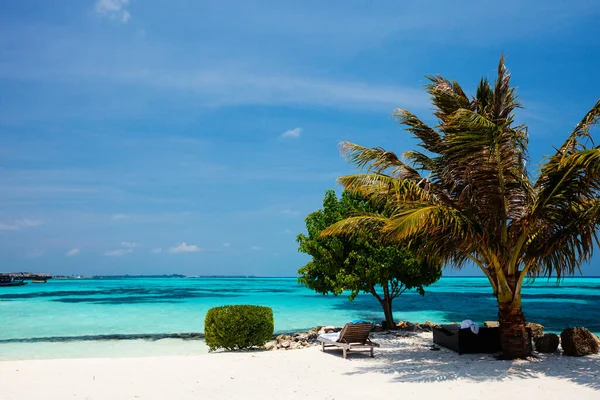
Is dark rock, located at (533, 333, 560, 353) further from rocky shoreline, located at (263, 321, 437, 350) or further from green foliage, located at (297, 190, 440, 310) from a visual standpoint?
rocky shoreline, located at (263, 321, 437, 350)

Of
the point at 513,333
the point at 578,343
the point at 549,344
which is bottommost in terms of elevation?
the point at 549,344

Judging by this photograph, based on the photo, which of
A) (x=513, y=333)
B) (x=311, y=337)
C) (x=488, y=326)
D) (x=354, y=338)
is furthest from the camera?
(x=311, y=337)

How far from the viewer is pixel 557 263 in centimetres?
1150

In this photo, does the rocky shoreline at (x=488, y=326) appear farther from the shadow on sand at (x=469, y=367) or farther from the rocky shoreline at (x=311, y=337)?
the shadow on sand at (x=469, y=367)

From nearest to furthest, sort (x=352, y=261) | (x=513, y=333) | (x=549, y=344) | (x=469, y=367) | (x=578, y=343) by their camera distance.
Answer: (x=469, y=367), (x=513, y=333), (x=578, y=343), (x=549, y=344), (x=352, y=261)

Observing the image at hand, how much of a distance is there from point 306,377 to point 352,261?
255 inches

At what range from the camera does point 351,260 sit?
15664mm

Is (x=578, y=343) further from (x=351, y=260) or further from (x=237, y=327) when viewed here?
(x=237, y=327)

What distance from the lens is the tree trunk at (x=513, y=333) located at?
35.6 ft

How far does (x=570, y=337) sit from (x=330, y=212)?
7.69 metres

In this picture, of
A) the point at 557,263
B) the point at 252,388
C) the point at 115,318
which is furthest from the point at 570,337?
the point at 115,318

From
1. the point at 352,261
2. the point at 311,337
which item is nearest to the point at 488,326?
the point at 352,261

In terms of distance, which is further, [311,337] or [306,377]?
[311,337]

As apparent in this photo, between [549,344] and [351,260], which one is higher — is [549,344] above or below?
below
